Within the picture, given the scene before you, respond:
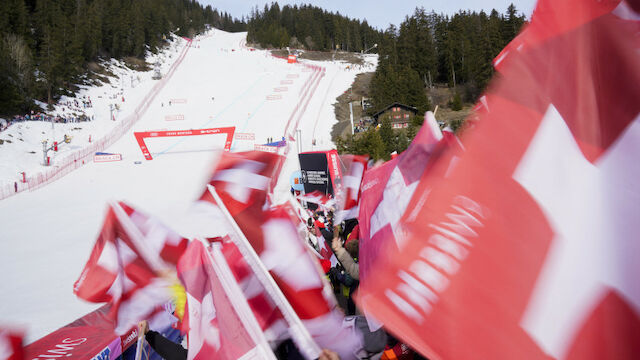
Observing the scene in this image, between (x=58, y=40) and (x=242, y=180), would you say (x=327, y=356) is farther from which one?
(x=58, y=40)

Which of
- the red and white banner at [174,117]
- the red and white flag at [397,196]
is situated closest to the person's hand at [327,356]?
the red and white flag at [397,196]

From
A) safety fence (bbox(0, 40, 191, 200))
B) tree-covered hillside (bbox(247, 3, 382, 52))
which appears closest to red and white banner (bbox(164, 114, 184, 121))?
safety fence (bbox(0, 40, 191, 200))

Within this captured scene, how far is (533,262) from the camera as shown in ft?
3.63

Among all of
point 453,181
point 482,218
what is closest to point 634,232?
point 482,218

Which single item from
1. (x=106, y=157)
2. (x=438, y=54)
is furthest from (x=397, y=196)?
(x=438, y=54)

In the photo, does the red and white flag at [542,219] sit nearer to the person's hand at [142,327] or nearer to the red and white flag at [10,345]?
the person's hand at [142,327]

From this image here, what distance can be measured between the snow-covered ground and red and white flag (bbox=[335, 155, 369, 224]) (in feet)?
6.47

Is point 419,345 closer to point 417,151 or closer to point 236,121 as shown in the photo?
point 417,151

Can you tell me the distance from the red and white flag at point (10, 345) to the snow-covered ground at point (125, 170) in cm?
105

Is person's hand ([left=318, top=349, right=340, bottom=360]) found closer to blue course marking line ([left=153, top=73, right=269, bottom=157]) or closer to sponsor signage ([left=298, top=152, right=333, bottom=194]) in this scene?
sponsor signage ([left=298, top=152, right=333, bottom=194])

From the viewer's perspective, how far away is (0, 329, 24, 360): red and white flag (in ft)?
6.79

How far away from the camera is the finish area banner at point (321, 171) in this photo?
857 cm

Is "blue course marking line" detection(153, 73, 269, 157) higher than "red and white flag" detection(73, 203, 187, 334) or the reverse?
the reverse

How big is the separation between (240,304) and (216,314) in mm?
324
